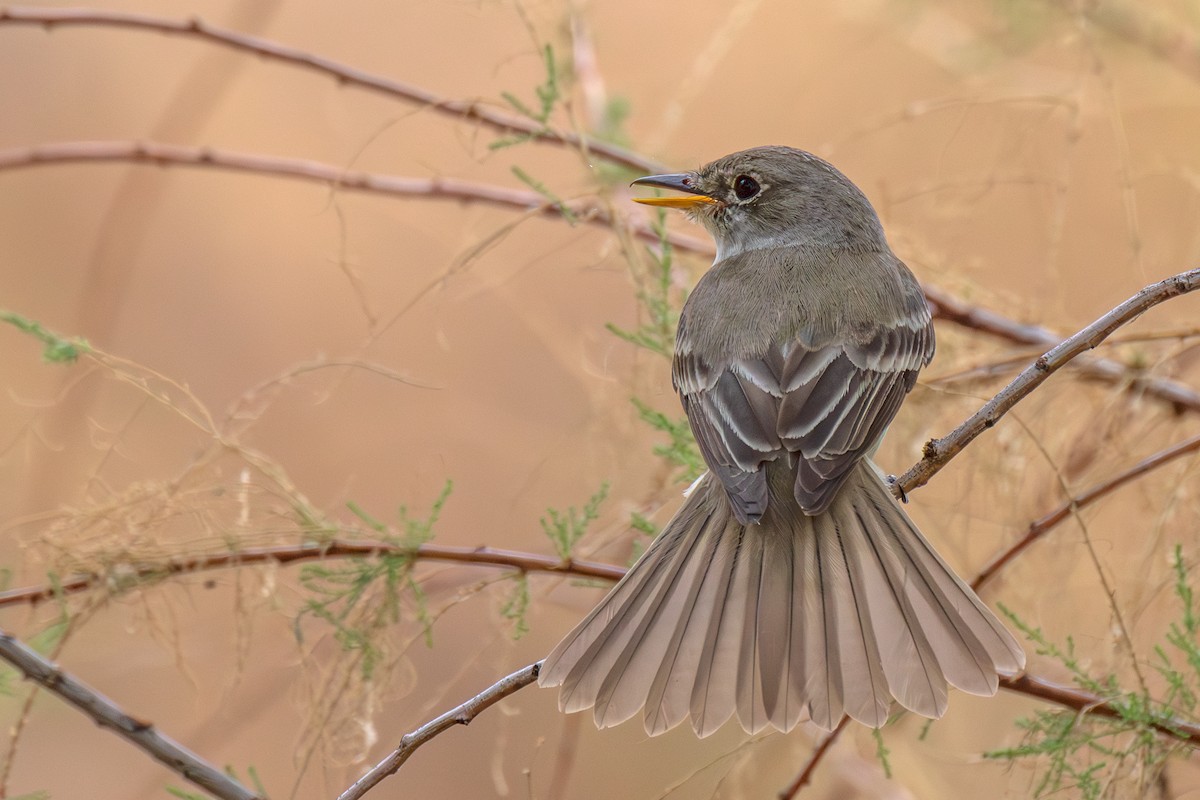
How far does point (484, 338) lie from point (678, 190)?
11.9ft

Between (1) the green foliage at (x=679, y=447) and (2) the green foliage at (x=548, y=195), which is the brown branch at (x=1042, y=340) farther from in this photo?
(2) the green foliage at (x=548, y=195)

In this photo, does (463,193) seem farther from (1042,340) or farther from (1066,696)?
(1066,696)

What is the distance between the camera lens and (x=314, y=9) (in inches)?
313

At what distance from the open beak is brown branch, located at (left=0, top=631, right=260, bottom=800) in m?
1.85

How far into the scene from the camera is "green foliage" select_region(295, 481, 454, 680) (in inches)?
113

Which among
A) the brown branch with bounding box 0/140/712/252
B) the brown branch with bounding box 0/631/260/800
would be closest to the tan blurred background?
the brown branch with bounding box 0/140/712/252

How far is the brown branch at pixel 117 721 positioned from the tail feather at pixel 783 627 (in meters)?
0.65

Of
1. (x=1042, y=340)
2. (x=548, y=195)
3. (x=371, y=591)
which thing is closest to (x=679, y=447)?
(x=548, y=195)

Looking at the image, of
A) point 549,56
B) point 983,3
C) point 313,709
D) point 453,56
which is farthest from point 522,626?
point 453,56

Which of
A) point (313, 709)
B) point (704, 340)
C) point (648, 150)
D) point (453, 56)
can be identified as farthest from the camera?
point (453, 56)

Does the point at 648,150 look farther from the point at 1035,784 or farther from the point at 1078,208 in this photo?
the point at 1078,208

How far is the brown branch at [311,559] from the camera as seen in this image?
2783mm

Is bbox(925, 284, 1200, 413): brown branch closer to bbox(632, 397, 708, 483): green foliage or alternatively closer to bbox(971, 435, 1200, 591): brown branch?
bbox(971, 435, 1200, 591): brown branch

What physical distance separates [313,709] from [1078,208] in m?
4.44
